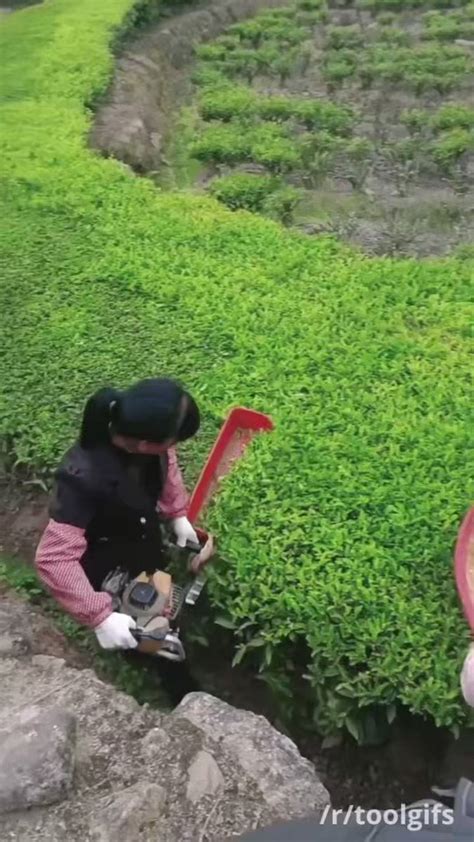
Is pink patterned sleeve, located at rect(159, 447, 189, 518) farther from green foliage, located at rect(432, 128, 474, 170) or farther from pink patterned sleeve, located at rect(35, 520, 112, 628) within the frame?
green foliage, located at rect(432, 128, 474, 170)

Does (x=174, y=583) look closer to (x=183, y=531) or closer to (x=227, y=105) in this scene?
(x=183, y=531)

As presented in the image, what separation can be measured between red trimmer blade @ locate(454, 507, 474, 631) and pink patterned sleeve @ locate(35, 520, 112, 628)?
40.4 inches

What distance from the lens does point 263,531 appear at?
317 centimetres

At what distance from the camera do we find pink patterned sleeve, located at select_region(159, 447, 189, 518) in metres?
3.09

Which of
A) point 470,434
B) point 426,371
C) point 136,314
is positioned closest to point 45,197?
point 136,314

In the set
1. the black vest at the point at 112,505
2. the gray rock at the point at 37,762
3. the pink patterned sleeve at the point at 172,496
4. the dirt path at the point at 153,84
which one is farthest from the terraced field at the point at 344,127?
the gray rock at the point at 37,762

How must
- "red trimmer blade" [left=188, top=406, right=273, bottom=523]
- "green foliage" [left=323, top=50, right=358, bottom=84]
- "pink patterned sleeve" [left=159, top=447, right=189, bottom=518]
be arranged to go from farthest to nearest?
"green foliage" [left=323, top=50, right=358, bottom=84]
"red trimmer blade" [left=188, top=406, right=273, bottom=523]
"pink patterned sleeve" [left=159, top=447, right=189, bottom=518]

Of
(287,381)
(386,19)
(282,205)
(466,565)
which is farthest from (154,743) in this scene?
(386,19)

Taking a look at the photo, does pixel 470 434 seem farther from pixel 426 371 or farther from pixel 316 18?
pixel 316 18

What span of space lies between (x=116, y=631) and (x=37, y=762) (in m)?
0.44

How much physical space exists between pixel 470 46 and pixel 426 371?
671 cm

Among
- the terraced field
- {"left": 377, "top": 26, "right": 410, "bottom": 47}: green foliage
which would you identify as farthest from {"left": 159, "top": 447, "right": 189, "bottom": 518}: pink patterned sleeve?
{"left": 377, "top": 26, "right": 410, "bottom": 47}: green foliage

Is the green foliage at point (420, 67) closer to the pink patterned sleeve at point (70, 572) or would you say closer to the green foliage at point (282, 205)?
the green foliage at point (282, 205)

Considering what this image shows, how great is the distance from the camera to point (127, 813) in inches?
96.3
